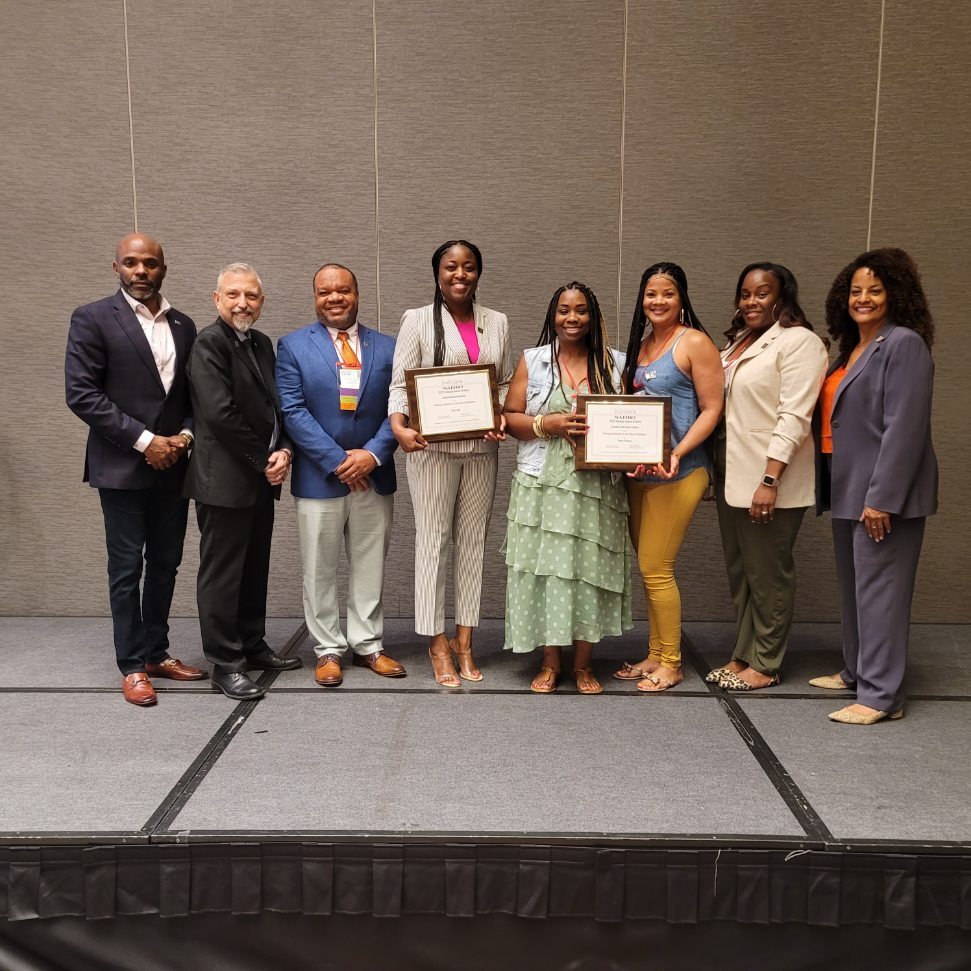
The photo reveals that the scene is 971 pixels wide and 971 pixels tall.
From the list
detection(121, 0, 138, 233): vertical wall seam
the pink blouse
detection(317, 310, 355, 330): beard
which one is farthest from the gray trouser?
detection(121, 0, 138, 233): vertical wall seam

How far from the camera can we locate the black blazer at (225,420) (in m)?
3.22

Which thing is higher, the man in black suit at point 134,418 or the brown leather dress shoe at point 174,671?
the man in black suit at point 134,418

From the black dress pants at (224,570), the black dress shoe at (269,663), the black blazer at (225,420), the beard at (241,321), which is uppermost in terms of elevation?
the beard at (241,321)

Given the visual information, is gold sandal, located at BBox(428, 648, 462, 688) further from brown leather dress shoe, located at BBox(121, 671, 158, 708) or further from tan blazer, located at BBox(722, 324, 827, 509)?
tan blazer, located at BBox(722, 324, 827, 509)

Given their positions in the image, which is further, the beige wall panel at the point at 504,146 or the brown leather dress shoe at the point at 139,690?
the beige wall panel at the point at 504,146

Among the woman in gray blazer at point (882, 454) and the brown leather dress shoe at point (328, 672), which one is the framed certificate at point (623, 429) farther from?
the brown leather dress shoe at point (328, 672)

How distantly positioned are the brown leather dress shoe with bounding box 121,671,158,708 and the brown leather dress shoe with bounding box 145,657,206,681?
6.3 inches

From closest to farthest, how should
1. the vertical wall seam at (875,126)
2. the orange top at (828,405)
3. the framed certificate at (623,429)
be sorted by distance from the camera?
1. the framed certificate at (623,429)
2. the orange top at (828,405)
3. the vertical wall seam at (875,126)

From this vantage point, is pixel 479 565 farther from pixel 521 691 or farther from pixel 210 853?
pixel 210 853

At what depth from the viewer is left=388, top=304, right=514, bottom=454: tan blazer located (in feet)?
11.0

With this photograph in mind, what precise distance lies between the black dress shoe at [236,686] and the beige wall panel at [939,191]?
10.4 feet

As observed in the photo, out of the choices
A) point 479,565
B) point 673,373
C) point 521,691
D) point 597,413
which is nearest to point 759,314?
point 673,373

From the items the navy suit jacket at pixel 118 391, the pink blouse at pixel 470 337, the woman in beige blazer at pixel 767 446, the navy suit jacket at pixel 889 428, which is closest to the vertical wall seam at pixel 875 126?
the woman in beige blazer at pixel 767 446

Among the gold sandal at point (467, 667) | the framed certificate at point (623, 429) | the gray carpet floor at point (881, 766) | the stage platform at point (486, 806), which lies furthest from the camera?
the gold sandal at point (467, 667)
